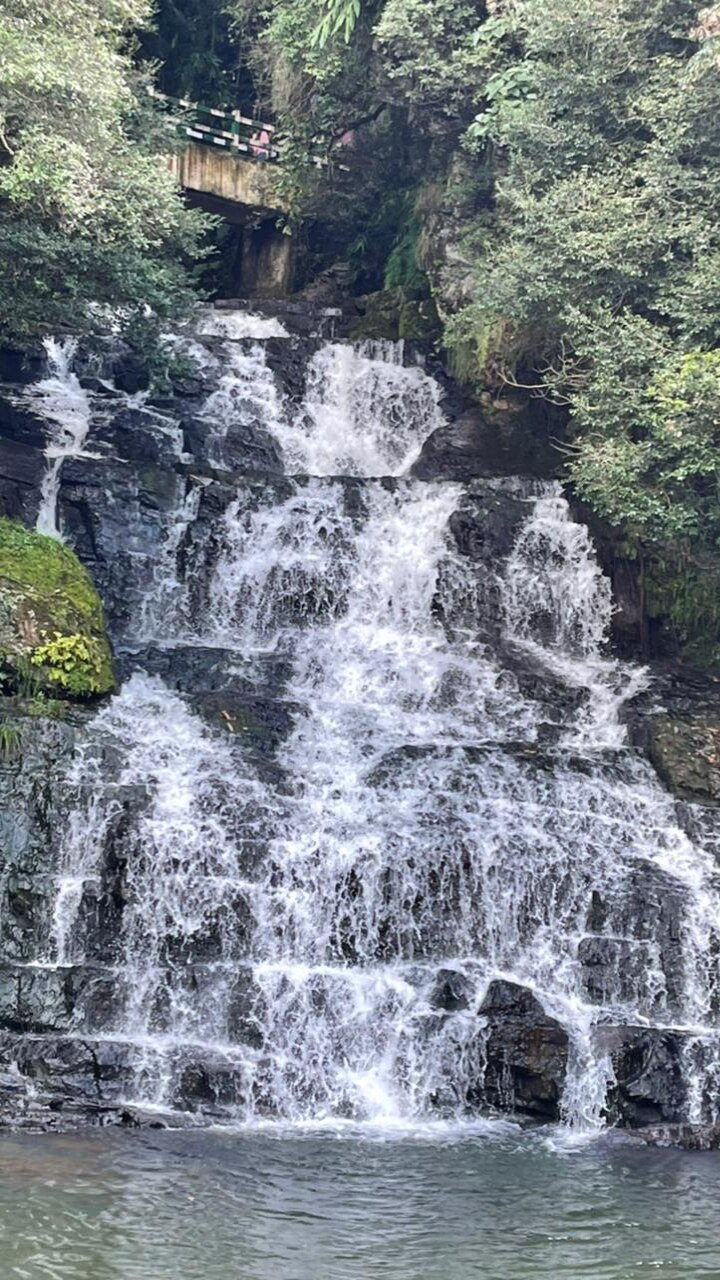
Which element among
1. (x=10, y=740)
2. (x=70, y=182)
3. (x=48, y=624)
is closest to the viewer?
(x=10, y=740)

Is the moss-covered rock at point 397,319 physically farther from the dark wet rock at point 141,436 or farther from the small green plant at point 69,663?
the small green plant at point 69,663

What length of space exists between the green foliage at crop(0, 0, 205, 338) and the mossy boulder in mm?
3657

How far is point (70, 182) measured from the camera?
1784 centimetres

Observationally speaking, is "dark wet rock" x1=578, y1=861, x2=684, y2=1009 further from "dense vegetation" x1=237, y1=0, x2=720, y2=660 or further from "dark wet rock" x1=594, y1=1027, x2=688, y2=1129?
"dense vegetation" x1=237, y1=0, x2=720, y2=660

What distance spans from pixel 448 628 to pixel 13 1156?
1229 centimetres

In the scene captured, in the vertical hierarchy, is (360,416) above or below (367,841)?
above

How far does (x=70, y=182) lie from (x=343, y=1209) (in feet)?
45.4

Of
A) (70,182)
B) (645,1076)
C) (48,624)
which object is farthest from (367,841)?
(70,182)

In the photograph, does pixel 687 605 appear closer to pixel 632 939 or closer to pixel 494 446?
pixel 494 446

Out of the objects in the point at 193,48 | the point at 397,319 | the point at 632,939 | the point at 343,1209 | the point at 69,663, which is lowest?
the point at 343,1209

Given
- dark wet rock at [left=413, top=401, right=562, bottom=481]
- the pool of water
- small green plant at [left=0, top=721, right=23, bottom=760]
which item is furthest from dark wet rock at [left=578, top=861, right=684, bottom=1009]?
dark wet rock at [left=413, top=401, right=562, bottom=481]

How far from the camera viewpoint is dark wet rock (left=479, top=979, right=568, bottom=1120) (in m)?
13.6

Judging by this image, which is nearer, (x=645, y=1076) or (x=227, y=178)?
(x=645, y=1076)

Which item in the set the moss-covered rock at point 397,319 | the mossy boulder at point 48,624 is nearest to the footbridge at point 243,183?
the moss-covered rock at point 397,319
